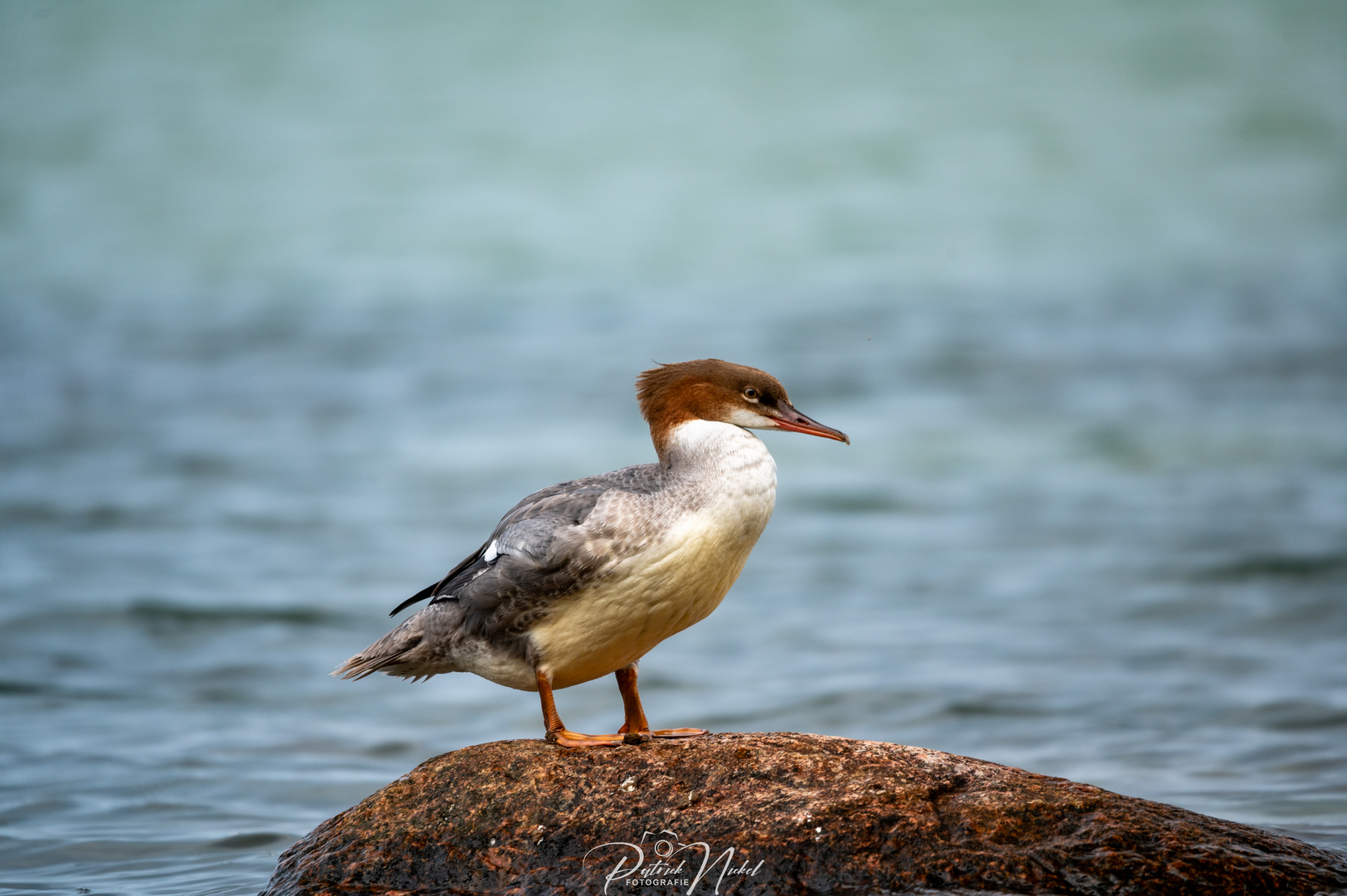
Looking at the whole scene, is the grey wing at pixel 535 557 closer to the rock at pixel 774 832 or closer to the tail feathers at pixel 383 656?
the tail feathers at pixel 383 656

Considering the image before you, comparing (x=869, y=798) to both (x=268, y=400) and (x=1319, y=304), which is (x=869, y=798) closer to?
(x=268, y=400)

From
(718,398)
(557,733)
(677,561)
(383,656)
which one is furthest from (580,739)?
(718,398)

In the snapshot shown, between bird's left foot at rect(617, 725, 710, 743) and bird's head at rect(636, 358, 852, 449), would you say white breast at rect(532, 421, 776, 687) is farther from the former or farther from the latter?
bird's left foot at rect(617, 725, 710, 743)

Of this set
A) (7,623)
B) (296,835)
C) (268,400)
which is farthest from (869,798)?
(268,400)

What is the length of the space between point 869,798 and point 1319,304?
22.5 m

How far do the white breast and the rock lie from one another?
0.43 metres

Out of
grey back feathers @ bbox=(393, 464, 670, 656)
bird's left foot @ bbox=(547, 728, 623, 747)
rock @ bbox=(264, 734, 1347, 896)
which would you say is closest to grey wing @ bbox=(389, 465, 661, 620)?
grey back feathers @ bbox=(393, 464, 670, 656)

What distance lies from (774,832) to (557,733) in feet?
3.28

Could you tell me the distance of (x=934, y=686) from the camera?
450 inches

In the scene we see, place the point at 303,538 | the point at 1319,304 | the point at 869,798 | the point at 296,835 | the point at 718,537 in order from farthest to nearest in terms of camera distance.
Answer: the point at 1319,304 < the point at 303,538 < the point at 296,835 < the point at 718,537 < the point at 869,798
